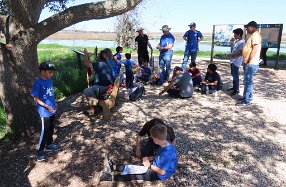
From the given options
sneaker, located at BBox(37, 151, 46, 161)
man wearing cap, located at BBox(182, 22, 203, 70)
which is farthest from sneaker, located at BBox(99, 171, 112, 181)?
man wearing cap, located at BBox(182, 22, 203, 70)

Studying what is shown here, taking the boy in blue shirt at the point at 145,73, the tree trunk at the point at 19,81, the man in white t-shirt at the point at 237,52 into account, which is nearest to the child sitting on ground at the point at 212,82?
the man in white t-shirt at the point at 237,52

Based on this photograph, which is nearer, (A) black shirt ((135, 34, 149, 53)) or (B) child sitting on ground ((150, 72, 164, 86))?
(B) child sitting on ground ((150, 72, 164, 86))

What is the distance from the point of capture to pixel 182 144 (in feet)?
16.0

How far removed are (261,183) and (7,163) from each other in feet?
12.2

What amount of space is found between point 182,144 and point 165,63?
15.1ft

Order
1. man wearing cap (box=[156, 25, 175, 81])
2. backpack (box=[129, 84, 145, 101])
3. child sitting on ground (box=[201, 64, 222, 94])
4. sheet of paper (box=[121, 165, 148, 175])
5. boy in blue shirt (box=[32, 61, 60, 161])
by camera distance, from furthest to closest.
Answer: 1. man wearing cap (box=[156, 25, 175, 81])
2. child sitting on ground (box=[201, 64, 222, 94])
3. backpack (box=[129, 84, 145, 101])
4. boy in blue shirt (box=[32, 61, 60, 161])
5. sheet of paper (box=[121, 165, 148, 175])

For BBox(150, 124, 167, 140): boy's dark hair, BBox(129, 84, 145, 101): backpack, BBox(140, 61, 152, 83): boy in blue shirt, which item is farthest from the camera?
BBox(140, 61, 152, 83): boy in blue shirt

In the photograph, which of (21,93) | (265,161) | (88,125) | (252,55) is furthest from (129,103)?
(265,161)

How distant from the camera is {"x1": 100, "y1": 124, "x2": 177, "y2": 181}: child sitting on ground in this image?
352 cm

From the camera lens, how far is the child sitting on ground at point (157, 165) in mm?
3523

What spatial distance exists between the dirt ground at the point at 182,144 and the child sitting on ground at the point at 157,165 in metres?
0.12

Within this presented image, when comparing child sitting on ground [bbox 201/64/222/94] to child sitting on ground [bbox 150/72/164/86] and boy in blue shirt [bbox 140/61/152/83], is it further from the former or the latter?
boy in blue shirt [bbox 140/61/152/83]

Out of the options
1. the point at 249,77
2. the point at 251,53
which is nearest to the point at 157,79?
the point at 249,77

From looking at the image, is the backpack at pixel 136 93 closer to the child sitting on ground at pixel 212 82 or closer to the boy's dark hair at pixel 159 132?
the child sitting on ground at pixel 212 82
